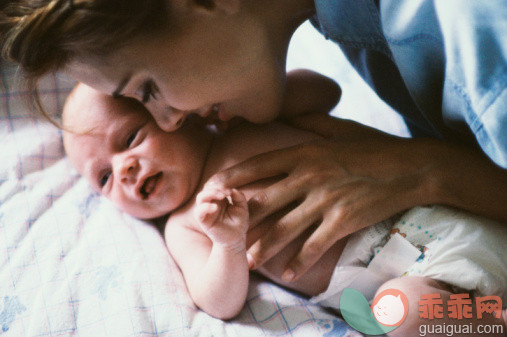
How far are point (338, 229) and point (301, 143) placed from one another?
8.3 inches

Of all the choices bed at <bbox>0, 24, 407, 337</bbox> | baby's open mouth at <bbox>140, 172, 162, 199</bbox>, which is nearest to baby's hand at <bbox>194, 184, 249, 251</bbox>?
bed at <bbox>0, 24, 407, 337</bbox>

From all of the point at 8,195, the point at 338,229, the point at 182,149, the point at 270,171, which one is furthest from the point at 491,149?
the point at 8,195

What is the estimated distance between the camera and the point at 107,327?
79 cm

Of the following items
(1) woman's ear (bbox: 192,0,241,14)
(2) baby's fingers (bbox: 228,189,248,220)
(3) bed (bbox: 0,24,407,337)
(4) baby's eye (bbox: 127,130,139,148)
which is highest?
(1) woman's ear (bbox: 192,0,241,14)

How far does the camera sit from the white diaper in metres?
0.74

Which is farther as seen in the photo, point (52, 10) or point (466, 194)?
point (466, 194)

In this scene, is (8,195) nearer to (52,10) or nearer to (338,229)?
(52,10)

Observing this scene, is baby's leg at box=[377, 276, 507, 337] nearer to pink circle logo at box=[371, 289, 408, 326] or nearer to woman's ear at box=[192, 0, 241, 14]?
pink circle logo at box=[371, 289, 408, 326]

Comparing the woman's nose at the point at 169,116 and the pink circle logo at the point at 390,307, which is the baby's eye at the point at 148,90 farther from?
the pink circle logo at the point at 390,307

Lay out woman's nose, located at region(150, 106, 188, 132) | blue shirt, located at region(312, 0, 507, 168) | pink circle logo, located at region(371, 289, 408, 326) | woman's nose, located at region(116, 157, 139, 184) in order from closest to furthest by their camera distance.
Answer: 1. blue shirt, located at region(312, 0, 507, 168)
2. pink circle logo, located at region(371, 289, 408, 326)
3. woman's nose, located at region(150, 106, 188, 132)
4. woman's nose, located at region(116, 157, 139, 184)


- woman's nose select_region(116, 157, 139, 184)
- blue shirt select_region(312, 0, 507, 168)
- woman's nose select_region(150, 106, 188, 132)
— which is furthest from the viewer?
woman's nose select_region(116, 157, 139, 184)

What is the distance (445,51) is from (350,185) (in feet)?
0.94

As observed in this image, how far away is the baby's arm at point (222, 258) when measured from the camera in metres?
0.75

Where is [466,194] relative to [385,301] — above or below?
above
